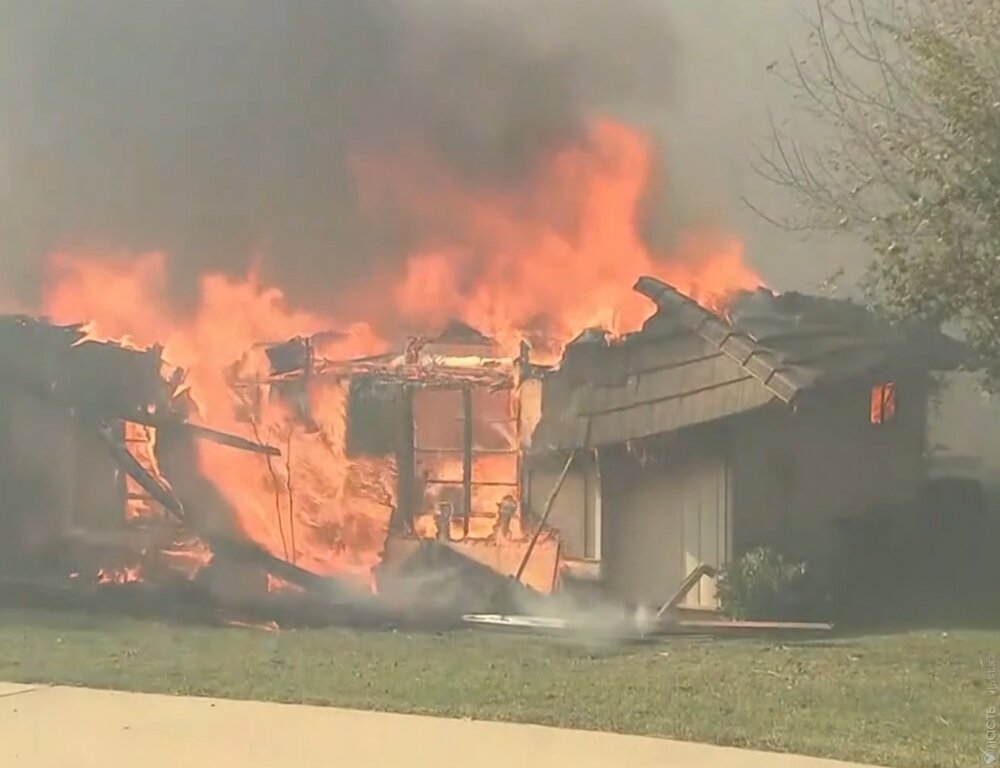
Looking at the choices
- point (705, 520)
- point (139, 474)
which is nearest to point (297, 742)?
point (139, 474)

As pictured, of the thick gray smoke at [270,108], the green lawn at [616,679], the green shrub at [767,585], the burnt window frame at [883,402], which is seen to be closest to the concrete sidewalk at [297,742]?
the green lawn at [616,679]

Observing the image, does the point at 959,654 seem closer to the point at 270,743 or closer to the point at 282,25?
the point at 270,743

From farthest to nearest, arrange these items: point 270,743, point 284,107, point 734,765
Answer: point 284,107, point 270,743, point 734,765

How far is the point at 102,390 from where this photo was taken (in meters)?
9.27

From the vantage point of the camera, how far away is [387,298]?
8555mm

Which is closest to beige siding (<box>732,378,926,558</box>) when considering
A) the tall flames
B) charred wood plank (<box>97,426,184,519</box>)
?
the tall flames

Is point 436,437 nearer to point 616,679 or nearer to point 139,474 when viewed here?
point 616,679

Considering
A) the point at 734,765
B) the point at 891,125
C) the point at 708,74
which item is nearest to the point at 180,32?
the point at 708,74

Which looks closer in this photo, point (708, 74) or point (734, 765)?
point (734, 765)

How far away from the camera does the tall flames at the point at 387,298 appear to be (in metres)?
8.21

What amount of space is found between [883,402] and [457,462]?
7.35 ft

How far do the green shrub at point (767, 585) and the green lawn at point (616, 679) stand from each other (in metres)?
0.16

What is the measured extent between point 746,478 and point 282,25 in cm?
350

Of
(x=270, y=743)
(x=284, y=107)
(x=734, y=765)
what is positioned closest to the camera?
(x=734, y=765)
